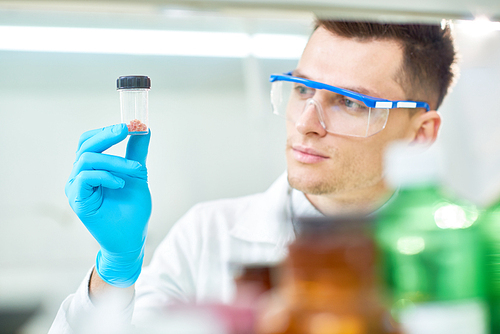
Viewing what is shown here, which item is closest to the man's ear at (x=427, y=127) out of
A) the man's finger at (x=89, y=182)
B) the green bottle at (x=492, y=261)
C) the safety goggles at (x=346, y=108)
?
the safety goggles at (x=346, y=108)

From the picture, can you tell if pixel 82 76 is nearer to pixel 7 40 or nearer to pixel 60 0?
pixel 7 40

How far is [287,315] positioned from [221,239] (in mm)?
990

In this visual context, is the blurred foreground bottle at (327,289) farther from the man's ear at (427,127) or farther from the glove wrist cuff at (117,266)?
the man's ear at (427,127)

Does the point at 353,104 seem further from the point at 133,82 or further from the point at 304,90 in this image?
the point at 133,82

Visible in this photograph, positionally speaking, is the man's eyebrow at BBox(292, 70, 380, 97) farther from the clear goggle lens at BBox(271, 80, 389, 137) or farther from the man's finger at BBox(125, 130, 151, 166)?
the man's finger at BBox(125, 130, 151, 166)

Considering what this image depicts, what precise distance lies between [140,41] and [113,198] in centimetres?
44

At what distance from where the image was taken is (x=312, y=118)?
1225mm

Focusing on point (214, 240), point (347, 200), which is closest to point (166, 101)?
point (214, 240)

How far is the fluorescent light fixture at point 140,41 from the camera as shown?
0.97 metres

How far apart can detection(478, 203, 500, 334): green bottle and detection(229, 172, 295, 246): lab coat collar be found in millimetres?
736

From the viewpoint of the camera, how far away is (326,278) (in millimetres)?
690

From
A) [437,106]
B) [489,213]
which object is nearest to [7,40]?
[489,213]

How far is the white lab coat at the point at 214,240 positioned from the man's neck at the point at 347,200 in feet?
0.15

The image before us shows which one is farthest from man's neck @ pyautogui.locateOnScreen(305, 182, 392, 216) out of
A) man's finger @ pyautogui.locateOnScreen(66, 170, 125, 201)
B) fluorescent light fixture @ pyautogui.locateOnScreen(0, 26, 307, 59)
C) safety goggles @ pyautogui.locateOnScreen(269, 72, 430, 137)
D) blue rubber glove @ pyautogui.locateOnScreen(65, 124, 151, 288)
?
man's finger @ pyautogui.locateOnScreen(66, 170, 125, 201)
